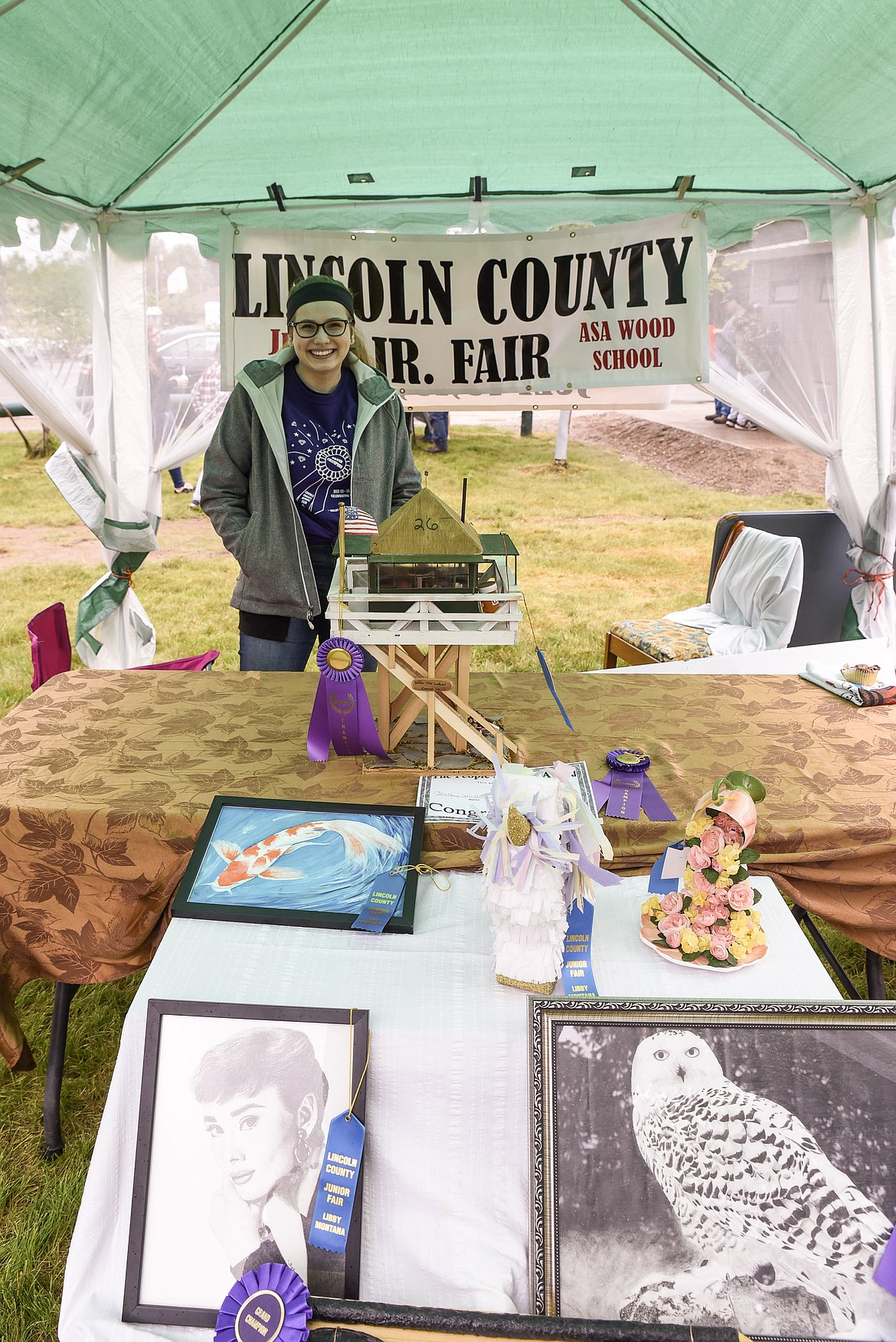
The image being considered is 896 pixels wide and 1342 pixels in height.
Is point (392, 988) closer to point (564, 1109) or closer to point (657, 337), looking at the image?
point (564, 1109)

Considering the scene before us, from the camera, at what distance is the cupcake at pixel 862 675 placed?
2471 mm

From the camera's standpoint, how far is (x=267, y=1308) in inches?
45.9

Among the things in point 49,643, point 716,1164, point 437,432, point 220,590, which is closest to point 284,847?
point 716,1164

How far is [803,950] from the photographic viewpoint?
59.1 inches

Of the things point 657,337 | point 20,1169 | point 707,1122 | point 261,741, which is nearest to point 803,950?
point 707,1122

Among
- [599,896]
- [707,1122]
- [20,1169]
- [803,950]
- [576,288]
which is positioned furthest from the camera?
[576,288]

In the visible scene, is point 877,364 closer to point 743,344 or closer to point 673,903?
point 743,344

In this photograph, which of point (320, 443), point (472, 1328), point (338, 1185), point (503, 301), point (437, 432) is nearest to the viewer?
point (472, 1328)

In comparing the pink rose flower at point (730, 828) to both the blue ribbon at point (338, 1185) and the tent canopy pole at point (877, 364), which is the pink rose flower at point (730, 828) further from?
the tent canopy pole at point (877, 364)

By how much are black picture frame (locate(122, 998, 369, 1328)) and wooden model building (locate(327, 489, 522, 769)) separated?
678mm

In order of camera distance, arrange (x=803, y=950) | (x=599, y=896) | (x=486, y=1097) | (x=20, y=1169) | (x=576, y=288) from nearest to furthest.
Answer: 1. (x=486, y=1097)
2. (x=803, y=950)
3. (x=599, y=896)
4. (x=20, y=1169)
5. (x=576, y=288)

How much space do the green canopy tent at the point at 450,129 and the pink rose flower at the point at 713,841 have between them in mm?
2172

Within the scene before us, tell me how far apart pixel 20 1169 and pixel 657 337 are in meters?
3.44

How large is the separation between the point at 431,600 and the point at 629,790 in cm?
52
